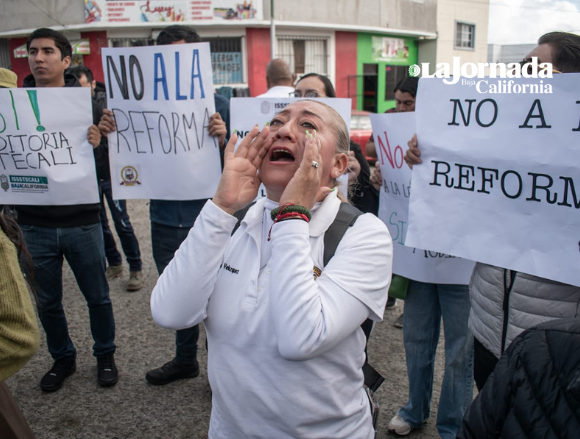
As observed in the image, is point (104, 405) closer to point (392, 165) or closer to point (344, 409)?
point (344, 409)

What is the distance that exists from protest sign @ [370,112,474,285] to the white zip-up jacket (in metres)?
1.07

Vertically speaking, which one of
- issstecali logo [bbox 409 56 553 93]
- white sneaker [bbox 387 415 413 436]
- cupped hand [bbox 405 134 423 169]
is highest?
issstecali logo [bbox 409 56 553 93]

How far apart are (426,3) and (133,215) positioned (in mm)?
20331

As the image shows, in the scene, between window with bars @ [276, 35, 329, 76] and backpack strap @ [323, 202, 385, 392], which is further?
window with bars @ [276, 35, 329, 76]

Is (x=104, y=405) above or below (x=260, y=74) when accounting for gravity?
below

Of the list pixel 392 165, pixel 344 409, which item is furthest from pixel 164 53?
pixel 344 409

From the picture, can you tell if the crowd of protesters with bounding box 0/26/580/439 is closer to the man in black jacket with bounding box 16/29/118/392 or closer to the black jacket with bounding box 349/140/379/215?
the black jacket with bounding box 349/140/379/215

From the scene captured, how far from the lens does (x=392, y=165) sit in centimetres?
279

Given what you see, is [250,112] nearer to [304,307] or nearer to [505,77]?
[505,77]

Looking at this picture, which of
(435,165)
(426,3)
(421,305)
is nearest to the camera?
(435,165)

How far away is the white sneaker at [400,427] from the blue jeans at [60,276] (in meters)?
→ 1.90

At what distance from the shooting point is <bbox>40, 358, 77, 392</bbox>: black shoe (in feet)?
10.4

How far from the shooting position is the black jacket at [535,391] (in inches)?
45.1

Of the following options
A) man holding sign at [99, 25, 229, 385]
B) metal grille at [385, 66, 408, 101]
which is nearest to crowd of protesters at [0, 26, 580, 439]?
man holding sign at [99, 25, 229, 385]
